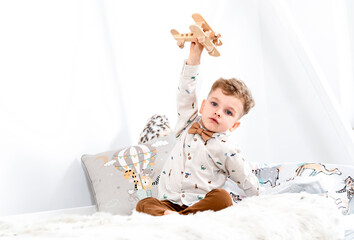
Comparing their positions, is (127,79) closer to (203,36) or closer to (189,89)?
(189,89)

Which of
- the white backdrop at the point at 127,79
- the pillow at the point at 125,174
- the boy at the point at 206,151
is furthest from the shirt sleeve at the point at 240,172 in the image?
the white backdrop at the point at 127,79

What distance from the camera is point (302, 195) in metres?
1.25

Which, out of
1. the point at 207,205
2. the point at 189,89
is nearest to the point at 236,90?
the point at 189,89

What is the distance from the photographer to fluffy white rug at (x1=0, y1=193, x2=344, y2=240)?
2.98 feet

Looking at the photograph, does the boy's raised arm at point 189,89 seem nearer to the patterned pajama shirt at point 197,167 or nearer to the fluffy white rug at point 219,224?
the patterned pajama shirt at point 197,167

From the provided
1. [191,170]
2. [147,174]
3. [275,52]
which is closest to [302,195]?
[191,170]

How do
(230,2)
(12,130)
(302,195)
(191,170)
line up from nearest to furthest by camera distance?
(302,195) < (191,170) < (12,130) < (230,2)

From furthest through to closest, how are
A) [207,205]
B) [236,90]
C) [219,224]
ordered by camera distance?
1. [236,90]
2. [207,205]
3. [219,224]

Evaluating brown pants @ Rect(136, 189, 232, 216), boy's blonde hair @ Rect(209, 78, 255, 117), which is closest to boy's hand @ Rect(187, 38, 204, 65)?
boy's blonde hair @ Rect(209, 78, 255, 117)

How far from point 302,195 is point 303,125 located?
4.34 ft

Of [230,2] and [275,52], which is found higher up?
[230,2]

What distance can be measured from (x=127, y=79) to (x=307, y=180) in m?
1.02

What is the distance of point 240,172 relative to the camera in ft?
5.04

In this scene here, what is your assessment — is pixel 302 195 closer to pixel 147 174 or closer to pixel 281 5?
pixel 147 174
